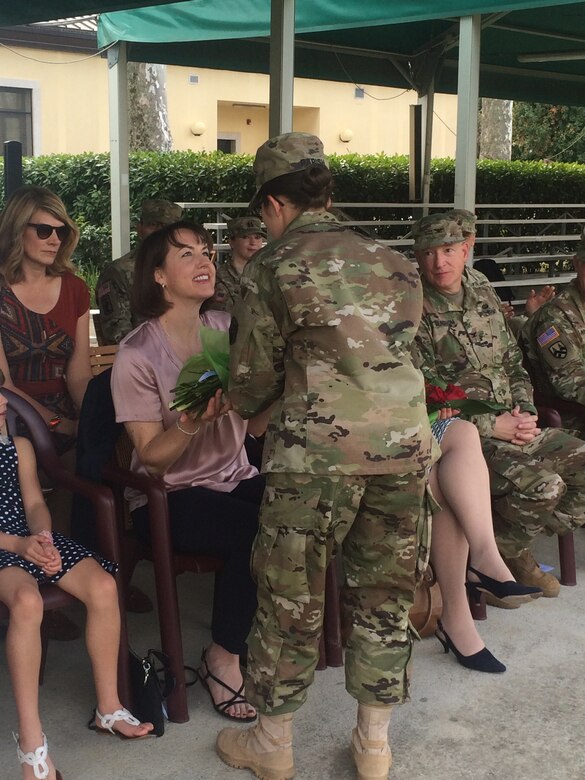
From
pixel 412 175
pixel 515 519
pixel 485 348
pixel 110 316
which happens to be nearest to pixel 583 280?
pixel 485 348

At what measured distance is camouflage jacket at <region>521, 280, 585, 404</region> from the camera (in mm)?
4816

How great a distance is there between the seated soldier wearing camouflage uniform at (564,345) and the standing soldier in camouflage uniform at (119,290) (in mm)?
2011

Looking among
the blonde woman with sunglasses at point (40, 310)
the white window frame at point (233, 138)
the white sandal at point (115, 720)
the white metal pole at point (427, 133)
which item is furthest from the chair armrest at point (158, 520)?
the white window frame at point (233, 138)

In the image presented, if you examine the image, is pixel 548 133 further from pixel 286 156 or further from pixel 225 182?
pixel 286 156

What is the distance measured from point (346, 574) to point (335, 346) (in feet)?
2.25

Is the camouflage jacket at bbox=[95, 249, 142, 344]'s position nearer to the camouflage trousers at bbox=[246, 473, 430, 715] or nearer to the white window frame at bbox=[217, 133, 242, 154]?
the camouflage trousers at bbox=[246, 473, 430, 715]

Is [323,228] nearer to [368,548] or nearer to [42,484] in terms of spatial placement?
[368,548]

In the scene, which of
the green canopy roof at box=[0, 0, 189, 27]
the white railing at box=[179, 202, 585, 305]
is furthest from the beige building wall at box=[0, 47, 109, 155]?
the green canopy roof at box=[0, 0, 189, 27]

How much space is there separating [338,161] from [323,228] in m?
11.3

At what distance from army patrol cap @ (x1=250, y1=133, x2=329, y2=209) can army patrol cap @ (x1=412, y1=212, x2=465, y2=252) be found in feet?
5.40

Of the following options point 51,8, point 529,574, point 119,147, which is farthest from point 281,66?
point 119,147

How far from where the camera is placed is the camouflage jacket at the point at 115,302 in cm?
562

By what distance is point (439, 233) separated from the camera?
4.38 meters

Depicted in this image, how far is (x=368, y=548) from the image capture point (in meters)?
2.82
